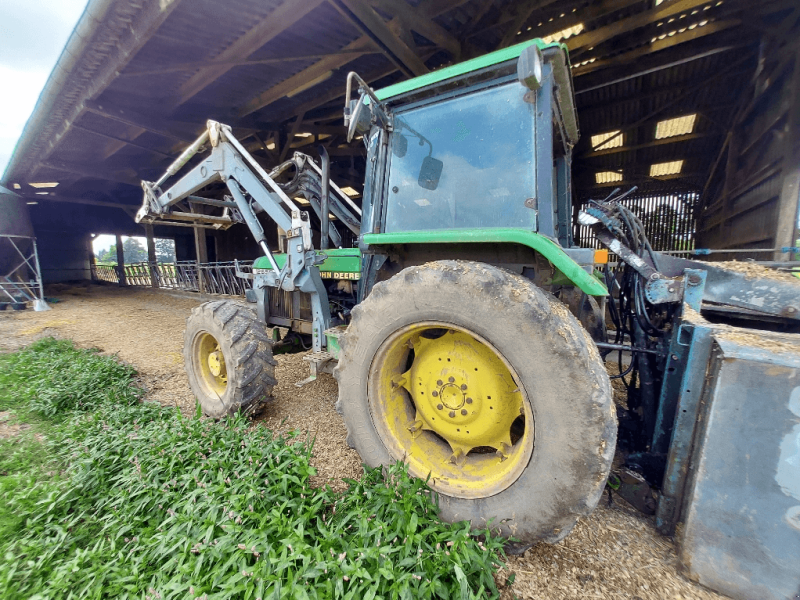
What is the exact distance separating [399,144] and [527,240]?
1.03 meters

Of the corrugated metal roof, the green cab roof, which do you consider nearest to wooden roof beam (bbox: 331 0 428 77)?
the corrugated metal roof

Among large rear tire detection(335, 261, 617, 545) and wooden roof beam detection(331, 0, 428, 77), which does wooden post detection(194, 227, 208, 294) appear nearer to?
wooden roof beam detection(331, 0, 428, 77)

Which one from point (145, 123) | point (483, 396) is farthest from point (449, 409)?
point (145, 123)

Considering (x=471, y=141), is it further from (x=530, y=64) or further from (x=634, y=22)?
(x=634, y=22)

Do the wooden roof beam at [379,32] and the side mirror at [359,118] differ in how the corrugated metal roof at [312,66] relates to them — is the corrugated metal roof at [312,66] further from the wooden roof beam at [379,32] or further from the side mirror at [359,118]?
the side mirror at [359,118]

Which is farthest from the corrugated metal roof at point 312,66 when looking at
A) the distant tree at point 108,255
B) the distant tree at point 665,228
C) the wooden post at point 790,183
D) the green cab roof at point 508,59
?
the distant tree at point 108,255

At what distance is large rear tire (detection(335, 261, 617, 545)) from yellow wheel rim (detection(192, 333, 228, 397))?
1.53m

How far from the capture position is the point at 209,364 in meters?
2.85

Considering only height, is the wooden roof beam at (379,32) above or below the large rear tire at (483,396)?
above

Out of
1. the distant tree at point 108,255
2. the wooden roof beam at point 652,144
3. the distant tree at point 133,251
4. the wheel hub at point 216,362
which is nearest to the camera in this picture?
the wheel hub at point 216,362

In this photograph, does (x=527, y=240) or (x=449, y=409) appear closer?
(x=527, y=240)

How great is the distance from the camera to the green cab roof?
5.17 ft

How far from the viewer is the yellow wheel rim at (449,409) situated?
169cm

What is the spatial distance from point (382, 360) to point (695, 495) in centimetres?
140
